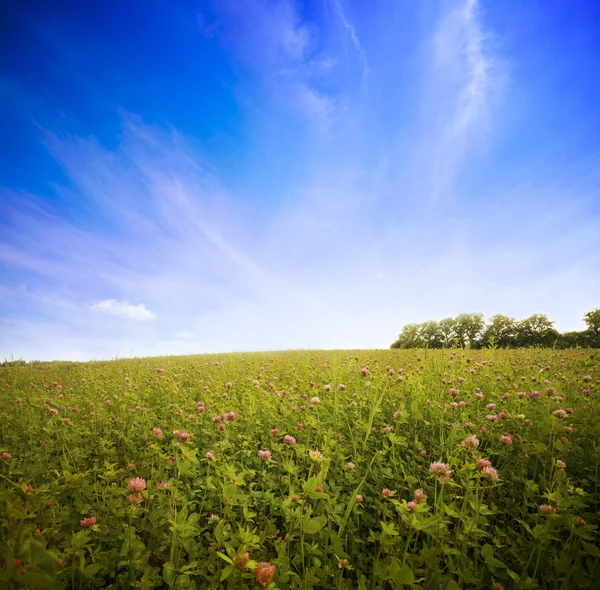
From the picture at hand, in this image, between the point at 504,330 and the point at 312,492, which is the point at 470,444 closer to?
the point at 312,492

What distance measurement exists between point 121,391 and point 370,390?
17.6 ft

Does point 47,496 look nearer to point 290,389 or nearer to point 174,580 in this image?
point 174,580

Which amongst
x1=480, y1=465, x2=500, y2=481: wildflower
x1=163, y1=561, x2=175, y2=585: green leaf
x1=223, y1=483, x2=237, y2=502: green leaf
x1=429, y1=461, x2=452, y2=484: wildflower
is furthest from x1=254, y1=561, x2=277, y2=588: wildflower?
x1=480, y1=465, x2=500, y2=481: wildflower

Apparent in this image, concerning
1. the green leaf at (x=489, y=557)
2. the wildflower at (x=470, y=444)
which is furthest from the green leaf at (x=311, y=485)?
the wildflower at (x=470, y=444)

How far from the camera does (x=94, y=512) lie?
272cm

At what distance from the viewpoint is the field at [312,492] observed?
1.93m

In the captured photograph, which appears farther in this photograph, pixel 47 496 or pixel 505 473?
pixel 505 473

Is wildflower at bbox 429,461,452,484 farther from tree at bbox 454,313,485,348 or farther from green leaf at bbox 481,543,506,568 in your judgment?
tree at bbox 454,313,485,348

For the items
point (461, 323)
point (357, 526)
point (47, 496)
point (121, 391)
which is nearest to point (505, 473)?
point (357, 526)

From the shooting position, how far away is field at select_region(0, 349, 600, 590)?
193cm

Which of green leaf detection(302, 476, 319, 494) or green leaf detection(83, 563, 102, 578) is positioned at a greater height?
green leaf detection(302, 476, 319, 494)

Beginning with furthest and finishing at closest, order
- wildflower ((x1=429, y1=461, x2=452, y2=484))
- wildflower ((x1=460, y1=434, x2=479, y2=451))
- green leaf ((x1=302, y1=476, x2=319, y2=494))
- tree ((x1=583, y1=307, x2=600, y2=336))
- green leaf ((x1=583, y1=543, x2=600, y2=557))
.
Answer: tree ((x1=583, y1=307, x2=600, y2=336)) < wildflower ((x1=460, y1=434, x2=479, y2=451)) < wildflower ((x1=429, y1=461, x2=452, y2=484)) < green leaf ((x1=583, y1=543, x2=600, y2=557)) < green leaf ((x1=302, y1=476, x2=319, y2=494))

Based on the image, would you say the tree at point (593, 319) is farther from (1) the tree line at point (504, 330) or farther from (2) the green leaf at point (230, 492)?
(2) the green leaf at point (230, 492)

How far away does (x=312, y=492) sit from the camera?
179 cm
